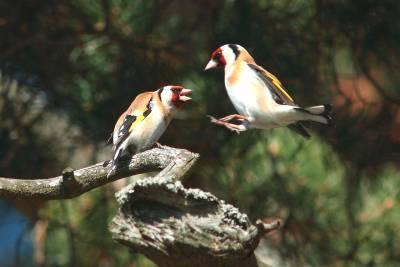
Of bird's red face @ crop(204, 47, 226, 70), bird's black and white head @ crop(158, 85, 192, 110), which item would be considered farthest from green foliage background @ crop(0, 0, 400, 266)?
bird's black and white head @ crop(158, 85, 192, 110)

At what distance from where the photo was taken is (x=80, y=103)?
3266mm

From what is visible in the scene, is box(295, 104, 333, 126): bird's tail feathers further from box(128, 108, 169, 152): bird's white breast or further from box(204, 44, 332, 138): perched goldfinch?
box(128, 108, 169, 152): bird's white breast

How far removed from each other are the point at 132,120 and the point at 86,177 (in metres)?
0.44

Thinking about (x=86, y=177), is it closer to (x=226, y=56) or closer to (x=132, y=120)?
(x=132, y=120)

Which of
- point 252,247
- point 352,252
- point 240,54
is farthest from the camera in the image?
point 352,252

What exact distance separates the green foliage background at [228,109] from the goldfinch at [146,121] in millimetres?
1009

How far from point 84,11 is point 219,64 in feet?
3.84

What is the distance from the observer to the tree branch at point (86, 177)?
5.27 feet

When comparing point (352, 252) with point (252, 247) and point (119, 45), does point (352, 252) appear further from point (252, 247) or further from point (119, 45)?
point (252, 247)

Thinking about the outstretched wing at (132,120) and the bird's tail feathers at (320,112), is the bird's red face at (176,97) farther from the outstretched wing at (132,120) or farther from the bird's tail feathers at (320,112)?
the bird's tail feathers at (320,112)

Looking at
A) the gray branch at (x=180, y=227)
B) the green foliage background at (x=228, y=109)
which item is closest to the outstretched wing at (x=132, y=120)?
the gray branch at (x=180, y=227)

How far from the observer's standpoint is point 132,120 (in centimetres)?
211

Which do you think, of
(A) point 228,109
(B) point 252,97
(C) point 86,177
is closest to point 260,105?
(B) point 252,97

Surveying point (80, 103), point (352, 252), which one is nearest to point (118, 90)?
point (80, 103)
